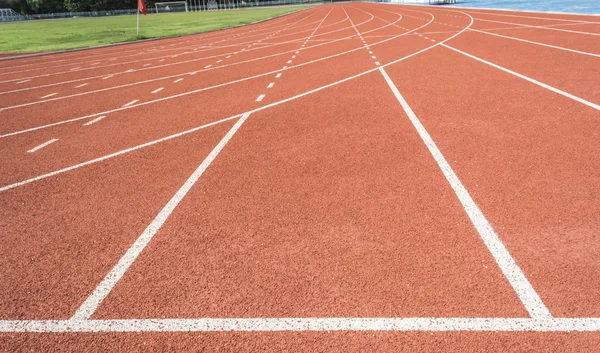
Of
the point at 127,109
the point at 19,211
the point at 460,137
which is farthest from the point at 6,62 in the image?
the point at 460,137

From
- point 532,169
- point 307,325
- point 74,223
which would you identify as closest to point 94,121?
point 74,223

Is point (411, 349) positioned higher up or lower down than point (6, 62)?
lower down

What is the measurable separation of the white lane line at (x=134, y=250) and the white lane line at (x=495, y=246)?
3060 mm

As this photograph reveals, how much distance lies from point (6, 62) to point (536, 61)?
2114cm

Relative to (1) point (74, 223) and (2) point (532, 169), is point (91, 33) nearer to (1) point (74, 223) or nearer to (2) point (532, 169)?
(1) point (74, 223)

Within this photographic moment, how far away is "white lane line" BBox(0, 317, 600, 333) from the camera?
2660 millimetres

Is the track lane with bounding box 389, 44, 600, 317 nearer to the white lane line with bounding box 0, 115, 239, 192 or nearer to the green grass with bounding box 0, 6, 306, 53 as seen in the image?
the white lane line with bounding box 0, 115, 239, 192

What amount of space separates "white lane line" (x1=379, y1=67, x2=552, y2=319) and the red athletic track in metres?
0.02

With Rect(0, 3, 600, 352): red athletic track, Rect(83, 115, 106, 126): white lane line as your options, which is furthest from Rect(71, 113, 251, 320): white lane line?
Rect(83, 115, 106, 126): white lane line

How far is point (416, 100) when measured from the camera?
8047 millimetres

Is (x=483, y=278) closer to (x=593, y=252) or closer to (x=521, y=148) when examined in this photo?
(x=593, y=252)

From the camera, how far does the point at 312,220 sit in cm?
404

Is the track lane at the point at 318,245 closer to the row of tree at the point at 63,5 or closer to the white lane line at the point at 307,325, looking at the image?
the white lane line at the point at 307,325

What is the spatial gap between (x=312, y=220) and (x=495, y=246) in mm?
1656
